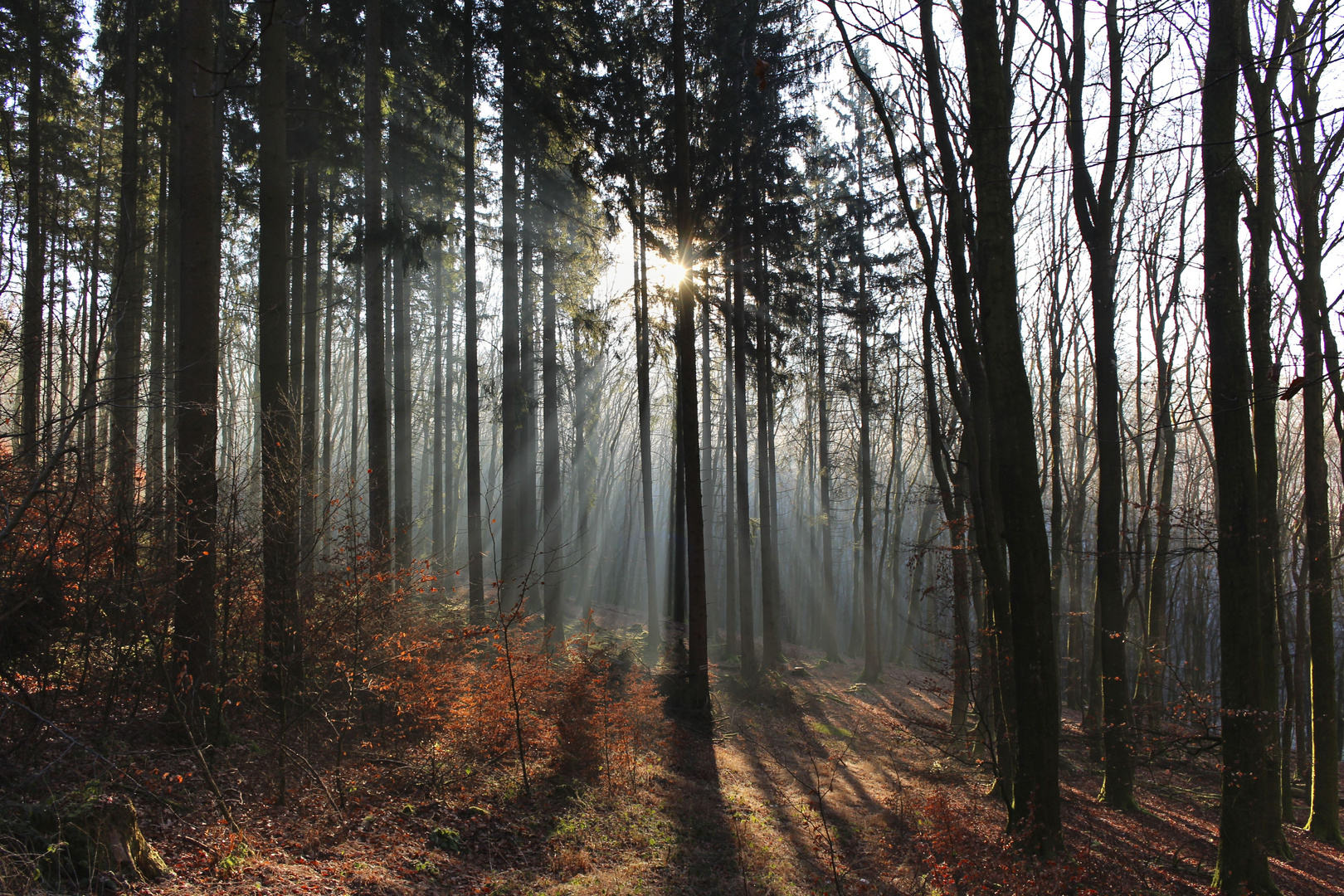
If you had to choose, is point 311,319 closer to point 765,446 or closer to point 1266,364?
point 765,446

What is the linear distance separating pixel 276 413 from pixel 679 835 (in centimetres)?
620

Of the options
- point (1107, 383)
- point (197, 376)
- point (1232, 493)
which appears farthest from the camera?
point (1107, 383)

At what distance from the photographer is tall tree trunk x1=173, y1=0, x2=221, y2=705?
19.2 feet

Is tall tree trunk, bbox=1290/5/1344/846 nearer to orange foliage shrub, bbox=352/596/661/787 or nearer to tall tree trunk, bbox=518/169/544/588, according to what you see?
orange foliage shrub, bbox=352/596/661/787

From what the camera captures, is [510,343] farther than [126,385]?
Yes

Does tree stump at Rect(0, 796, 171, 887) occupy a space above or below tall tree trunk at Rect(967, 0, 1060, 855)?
below

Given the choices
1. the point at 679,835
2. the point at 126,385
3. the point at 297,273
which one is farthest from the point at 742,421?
the point at 126,385

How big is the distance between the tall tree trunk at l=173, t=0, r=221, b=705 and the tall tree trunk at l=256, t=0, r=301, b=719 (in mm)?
451

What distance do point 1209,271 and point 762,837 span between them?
23.1 feet

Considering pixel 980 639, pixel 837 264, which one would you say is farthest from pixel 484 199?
pixel 980 639

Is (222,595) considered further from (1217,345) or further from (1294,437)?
(1294,437)

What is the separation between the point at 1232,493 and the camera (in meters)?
5.49

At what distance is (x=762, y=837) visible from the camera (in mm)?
7309

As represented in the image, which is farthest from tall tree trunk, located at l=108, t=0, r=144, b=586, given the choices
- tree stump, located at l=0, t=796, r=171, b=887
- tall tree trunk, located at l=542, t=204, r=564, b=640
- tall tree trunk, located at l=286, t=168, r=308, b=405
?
tall tree trunk, located at l=542, t=204, r=564, b=640
